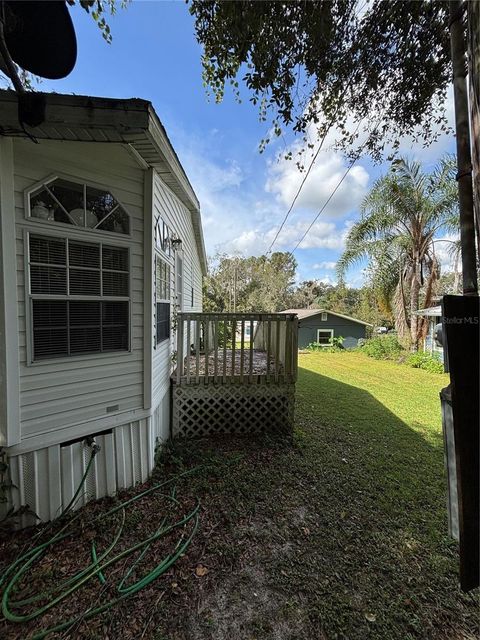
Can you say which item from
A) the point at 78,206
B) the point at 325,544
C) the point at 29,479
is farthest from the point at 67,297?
the point at 325,544

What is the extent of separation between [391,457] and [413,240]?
40.4 ft

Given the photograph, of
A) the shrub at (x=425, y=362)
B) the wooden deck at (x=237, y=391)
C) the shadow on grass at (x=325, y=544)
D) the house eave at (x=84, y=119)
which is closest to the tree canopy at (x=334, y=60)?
the house eave at (x=84, y=119)

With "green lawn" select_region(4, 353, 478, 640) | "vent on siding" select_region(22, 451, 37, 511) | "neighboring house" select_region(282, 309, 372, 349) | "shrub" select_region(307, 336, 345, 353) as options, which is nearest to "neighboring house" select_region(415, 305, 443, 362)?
"shrub" select_region(307, 336, 345, 353)

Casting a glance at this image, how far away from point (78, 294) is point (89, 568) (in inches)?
98.2

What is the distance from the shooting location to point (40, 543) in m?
2.56

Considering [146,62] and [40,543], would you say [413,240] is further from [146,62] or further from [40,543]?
[40,543]

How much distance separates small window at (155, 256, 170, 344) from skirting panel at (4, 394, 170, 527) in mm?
1280

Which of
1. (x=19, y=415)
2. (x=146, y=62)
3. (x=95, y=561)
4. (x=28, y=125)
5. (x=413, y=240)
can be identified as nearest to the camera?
(x=28, y=125)

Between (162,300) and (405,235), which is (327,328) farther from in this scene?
(162,300)

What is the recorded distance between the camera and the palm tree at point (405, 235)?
12258 mm

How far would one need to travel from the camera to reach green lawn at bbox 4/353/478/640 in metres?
1.95

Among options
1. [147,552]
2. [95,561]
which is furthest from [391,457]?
[95,561]

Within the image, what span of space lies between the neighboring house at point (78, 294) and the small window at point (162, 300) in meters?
0.36

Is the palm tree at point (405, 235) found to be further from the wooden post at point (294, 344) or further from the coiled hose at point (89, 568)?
the coiled hose at point (89, 568)
